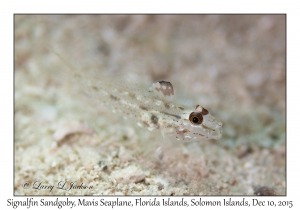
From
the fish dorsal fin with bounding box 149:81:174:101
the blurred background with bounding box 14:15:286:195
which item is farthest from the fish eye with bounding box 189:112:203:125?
the blurred background with bounding box 14:15:286:195

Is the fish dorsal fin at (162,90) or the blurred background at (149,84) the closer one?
the fish dorsal fin at (162,90)

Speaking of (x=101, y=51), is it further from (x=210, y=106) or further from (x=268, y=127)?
(x=268, y=127)

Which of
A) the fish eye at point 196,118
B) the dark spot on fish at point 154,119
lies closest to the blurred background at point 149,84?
the dark spot on fish at point 154,119

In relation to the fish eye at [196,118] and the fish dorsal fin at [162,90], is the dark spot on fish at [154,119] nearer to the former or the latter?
the fish dorsal fin at [162,90]

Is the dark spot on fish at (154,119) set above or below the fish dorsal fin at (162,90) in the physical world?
below

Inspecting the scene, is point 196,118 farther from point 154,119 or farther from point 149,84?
point 149,84
